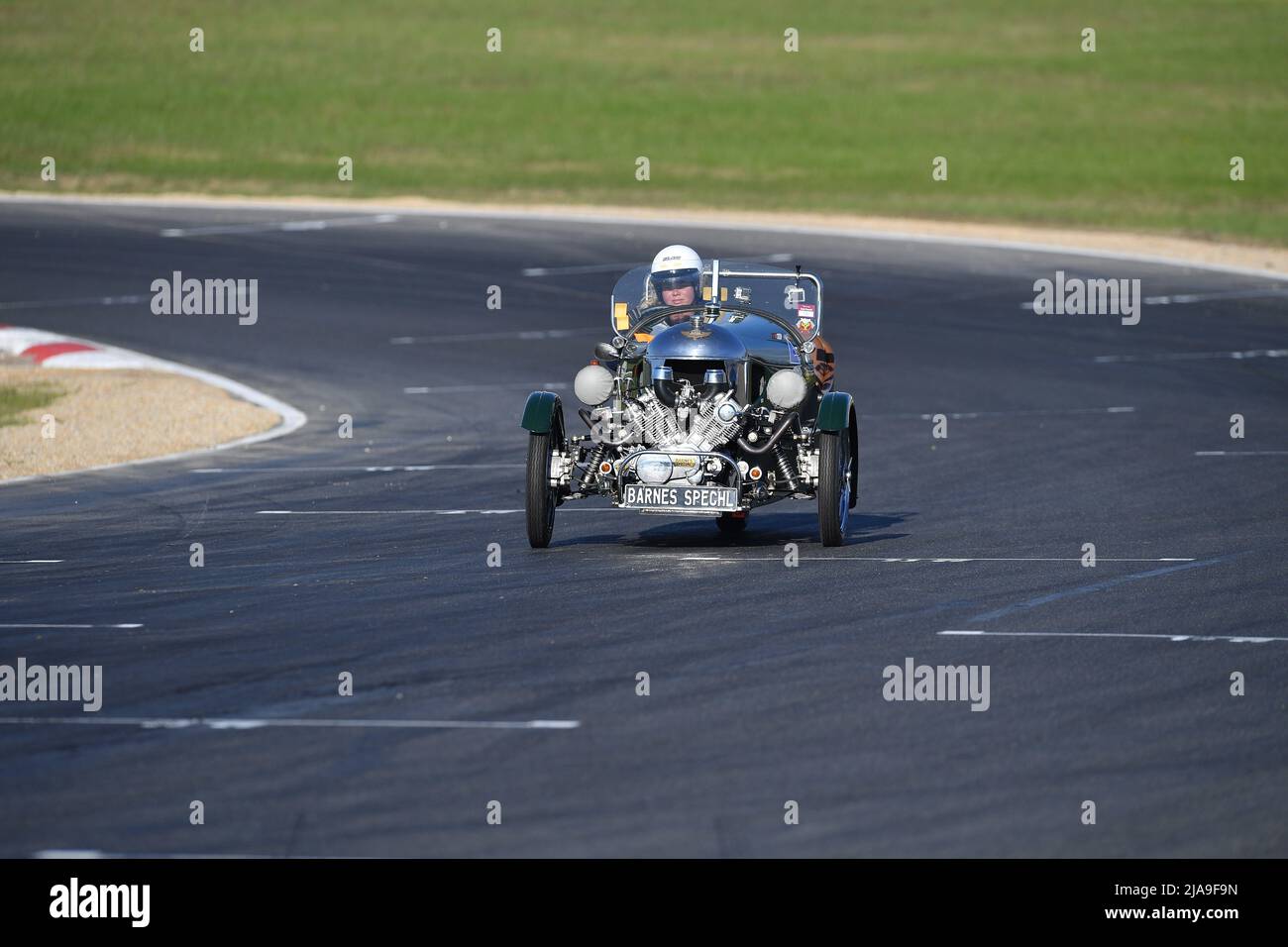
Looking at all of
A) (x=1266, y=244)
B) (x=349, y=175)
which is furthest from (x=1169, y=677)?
(x=349, y=175)

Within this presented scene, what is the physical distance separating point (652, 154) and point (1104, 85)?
1524 centimetres

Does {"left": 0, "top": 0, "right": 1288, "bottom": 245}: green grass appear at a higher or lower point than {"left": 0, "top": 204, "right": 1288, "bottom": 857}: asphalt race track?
higher

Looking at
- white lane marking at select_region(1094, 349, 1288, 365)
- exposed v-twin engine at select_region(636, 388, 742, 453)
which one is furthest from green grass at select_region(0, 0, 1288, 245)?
exposed v-twin engine at select_region(636, 388, 742, 453)

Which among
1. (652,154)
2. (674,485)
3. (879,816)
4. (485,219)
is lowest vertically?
(879,816)

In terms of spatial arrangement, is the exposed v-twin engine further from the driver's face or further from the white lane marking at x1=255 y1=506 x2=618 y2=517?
the white lane marking at x1=255 y1=506 x2=618 y2=517

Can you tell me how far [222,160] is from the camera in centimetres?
4303

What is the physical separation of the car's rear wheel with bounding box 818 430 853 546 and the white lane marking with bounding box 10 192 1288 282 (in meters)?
19.7

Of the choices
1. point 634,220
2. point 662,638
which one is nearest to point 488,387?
point 662,638

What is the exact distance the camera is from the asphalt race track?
7.22 meters

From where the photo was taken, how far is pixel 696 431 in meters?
12.7

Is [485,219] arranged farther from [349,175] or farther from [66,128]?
[66,128]

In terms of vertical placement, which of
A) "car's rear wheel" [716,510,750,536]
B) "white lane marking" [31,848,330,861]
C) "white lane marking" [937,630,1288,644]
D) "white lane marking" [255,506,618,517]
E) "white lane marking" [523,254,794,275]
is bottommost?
"white lane marking" [31,848,330,861]

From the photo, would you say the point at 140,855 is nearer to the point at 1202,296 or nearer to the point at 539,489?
the point at 539,489

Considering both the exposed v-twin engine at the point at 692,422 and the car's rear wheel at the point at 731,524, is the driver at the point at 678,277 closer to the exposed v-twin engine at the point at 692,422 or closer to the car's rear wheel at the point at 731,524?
the exposed v-twin engine at the point at 692,422
